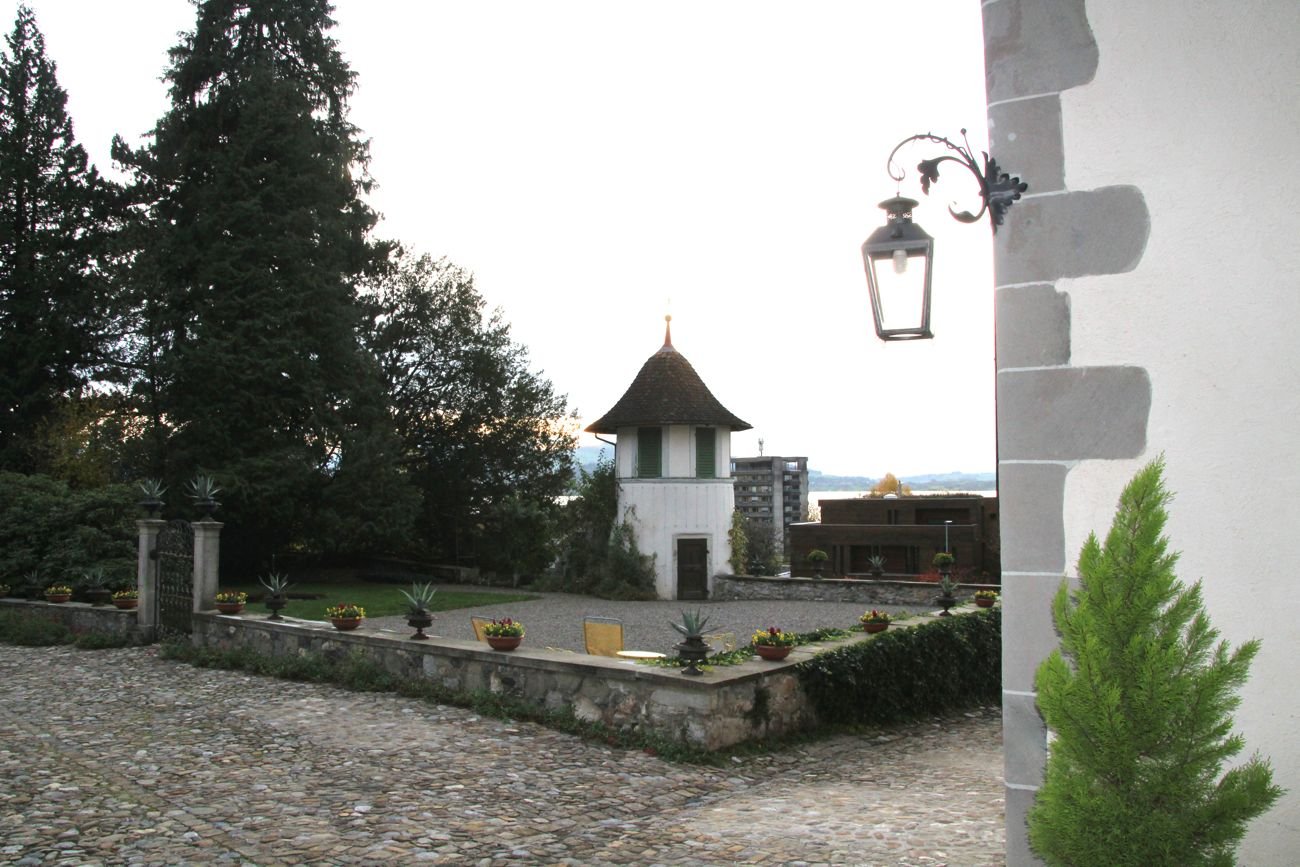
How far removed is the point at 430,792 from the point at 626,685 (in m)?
2.31

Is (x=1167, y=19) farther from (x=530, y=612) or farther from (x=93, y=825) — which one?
(x=530, y=612)

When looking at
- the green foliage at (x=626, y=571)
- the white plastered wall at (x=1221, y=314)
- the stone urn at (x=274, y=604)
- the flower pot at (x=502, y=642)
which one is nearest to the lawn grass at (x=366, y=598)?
the green foliage at (x=626, y=571)

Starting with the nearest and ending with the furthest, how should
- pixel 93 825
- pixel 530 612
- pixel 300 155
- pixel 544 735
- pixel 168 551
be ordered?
pixel 93 825
pixel 544 735
pixel 168 551
pixel 530 612
pixel 300 155

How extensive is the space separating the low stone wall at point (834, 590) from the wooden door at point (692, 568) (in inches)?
14.9

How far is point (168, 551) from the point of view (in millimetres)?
14945

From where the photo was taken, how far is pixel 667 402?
88.7 feet

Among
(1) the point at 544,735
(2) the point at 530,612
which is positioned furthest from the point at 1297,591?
(2) the point at 530,612

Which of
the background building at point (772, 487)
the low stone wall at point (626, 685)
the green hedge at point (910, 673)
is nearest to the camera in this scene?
the low stone wall at point (626, 685)

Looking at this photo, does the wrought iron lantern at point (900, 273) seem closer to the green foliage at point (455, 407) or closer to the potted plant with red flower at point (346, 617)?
the potted plant with red flower at point (346, 617)

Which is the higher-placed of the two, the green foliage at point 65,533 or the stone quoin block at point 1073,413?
the stone quoin block at point 1073,413

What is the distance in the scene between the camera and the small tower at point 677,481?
86.8ft

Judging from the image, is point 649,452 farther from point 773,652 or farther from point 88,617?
point 773,652

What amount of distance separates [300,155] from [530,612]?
532 inches

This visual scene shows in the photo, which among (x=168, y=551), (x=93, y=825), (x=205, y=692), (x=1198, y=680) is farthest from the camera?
A: (x=168, y=551)
